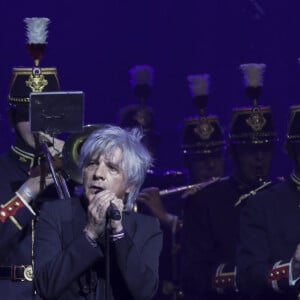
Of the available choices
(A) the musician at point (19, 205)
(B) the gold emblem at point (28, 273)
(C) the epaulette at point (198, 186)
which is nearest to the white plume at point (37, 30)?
(A) the musician at point (19, 205)

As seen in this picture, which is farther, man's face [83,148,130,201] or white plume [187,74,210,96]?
white plume [187,74,210,96]

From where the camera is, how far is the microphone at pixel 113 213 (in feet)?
17.4

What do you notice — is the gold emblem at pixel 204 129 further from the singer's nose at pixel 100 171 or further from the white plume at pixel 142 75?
the singer's nose at pixel 100 171

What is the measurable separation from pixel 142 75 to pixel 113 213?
4281 mm

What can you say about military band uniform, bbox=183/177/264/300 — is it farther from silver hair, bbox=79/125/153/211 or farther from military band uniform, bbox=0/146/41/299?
silver hair, bbox=79/125/153/211

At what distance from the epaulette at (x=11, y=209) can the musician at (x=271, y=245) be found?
1.24 meters

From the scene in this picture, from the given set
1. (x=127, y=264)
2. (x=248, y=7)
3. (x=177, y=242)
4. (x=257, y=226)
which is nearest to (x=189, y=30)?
(x=248, y=7)

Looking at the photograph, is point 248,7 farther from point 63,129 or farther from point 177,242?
point 63,129

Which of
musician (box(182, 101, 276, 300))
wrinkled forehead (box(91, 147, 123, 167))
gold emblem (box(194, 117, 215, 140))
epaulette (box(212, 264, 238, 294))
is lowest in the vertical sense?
epaulette (box(212, 264, 238, 294))

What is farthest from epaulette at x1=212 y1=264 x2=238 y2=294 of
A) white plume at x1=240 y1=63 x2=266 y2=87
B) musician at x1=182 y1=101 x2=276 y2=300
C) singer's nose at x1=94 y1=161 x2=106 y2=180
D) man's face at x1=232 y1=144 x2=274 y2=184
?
singer's nose at x1=94 y1=161 x2=106 y2=180

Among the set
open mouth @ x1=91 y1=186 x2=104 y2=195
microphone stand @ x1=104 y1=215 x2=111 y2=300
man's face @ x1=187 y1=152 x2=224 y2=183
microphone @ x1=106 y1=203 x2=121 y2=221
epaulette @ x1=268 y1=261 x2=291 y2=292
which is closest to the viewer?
microphone stand @ x1=104 y1=215 x2=111 y2=300

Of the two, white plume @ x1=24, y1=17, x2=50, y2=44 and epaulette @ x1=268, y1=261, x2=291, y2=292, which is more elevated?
white plume @ x1=24, y1=17, x2=50, y2=44

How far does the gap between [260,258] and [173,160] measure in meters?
3.60

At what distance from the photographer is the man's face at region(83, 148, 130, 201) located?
18.2 feet
